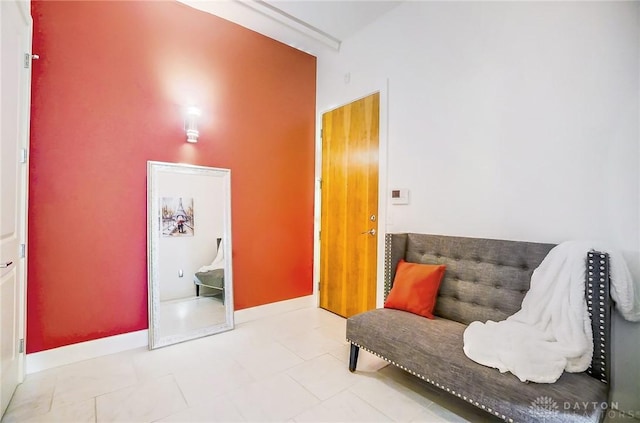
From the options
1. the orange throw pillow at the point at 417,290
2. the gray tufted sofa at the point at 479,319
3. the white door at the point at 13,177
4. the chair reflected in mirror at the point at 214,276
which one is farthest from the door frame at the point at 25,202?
the orange throw pillow at the point at 417,290

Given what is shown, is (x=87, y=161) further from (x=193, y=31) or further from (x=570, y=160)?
(x=570, y=160)

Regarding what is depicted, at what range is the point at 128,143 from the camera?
8.34 ft

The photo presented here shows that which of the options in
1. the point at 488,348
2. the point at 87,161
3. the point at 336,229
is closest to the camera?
the point at 488,348

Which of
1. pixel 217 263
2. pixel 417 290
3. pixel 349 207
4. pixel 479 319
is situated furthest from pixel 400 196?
pixel 217 263

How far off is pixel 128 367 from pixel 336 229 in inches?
87.9

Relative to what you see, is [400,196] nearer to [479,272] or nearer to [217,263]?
[479,272]

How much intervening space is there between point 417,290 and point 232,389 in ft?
4.71

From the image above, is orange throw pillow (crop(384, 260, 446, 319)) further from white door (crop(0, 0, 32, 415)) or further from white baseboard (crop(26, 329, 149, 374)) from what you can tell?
white door (crop(0, 0, 32, 415))

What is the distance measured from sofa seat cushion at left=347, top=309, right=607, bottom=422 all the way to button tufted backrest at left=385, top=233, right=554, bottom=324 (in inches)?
7.2

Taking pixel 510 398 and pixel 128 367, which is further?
pixel 128 367

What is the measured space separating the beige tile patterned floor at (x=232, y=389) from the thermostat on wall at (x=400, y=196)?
53.7 inches

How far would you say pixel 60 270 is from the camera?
7.41 ft

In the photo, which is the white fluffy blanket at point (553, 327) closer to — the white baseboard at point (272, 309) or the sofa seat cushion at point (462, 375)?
the sofa seat cushion at point (462, 375)

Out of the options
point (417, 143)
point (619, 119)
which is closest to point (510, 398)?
point (619, 119)
